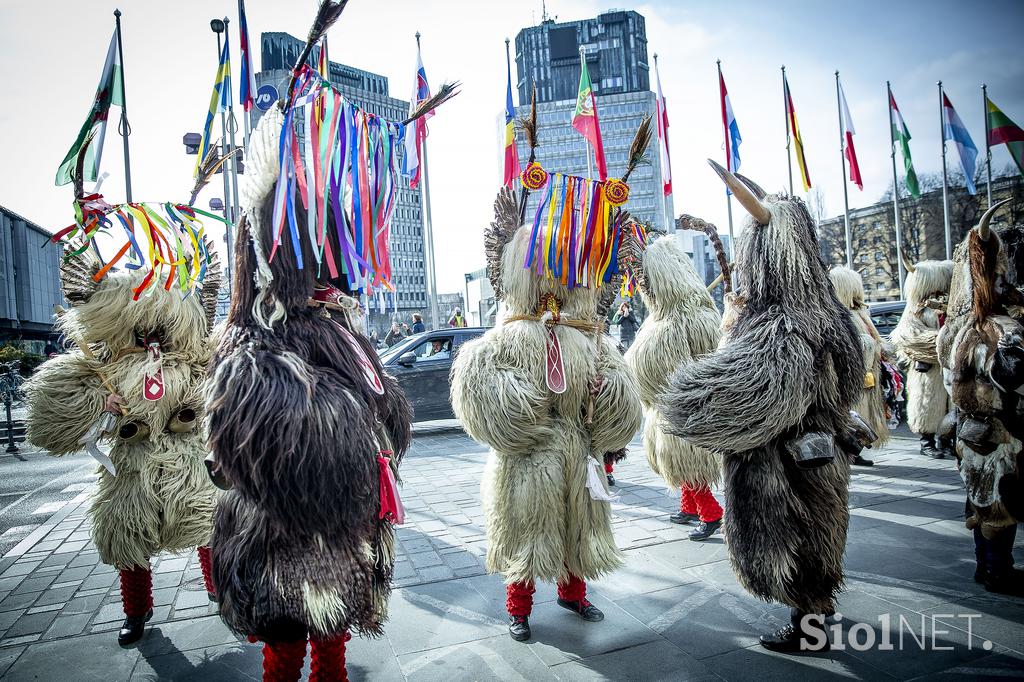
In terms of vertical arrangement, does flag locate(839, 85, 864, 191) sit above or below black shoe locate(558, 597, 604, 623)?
above

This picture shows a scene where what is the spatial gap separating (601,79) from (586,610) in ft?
285

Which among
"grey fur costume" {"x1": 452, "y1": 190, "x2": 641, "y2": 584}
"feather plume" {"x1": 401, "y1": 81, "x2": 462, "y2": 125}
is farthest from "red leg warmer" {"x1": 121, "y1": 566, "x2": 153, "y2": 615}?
"feather plume" {"x1": 401, "y1": 81, "x2": 462, "y2": 125}

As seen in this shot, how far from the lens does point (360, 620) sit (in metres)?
1.89

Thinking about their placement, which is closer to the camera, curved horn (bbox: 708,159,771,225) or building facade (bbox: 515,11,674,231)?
curved horn (bbox: 708,159,771,225)

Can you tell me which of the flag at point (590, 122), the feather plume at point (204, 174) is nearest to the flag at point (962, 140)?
the flag at point (590, 122)

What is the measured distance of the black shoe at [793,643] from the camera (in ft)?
8.41

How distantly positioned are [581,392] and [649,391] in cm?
145

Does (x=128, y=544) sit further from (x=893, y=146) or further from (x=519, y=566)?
(x=893, y=146)

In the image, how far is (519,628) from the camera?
280cm

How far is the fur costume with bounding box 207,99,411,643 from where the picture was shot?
69.3 inches

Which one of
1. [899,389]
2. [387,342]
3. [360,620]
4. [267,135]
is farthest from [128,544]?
[387,342]

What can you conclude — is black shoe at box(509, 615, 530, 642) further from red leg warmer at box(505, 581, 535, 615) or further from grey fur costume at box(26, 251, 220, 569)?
grey fur costume at box(26, 251, 220, 569)

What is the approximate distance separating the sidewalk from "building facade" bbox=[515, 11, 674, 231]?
160 ft

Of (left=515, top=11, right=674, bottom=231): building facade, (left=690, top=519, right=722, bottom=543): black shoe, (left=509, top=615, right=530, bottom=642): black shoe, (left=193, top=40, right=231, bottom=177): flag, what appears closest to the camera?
(left=509, top=615, right=530, bottom=642): black shoe
